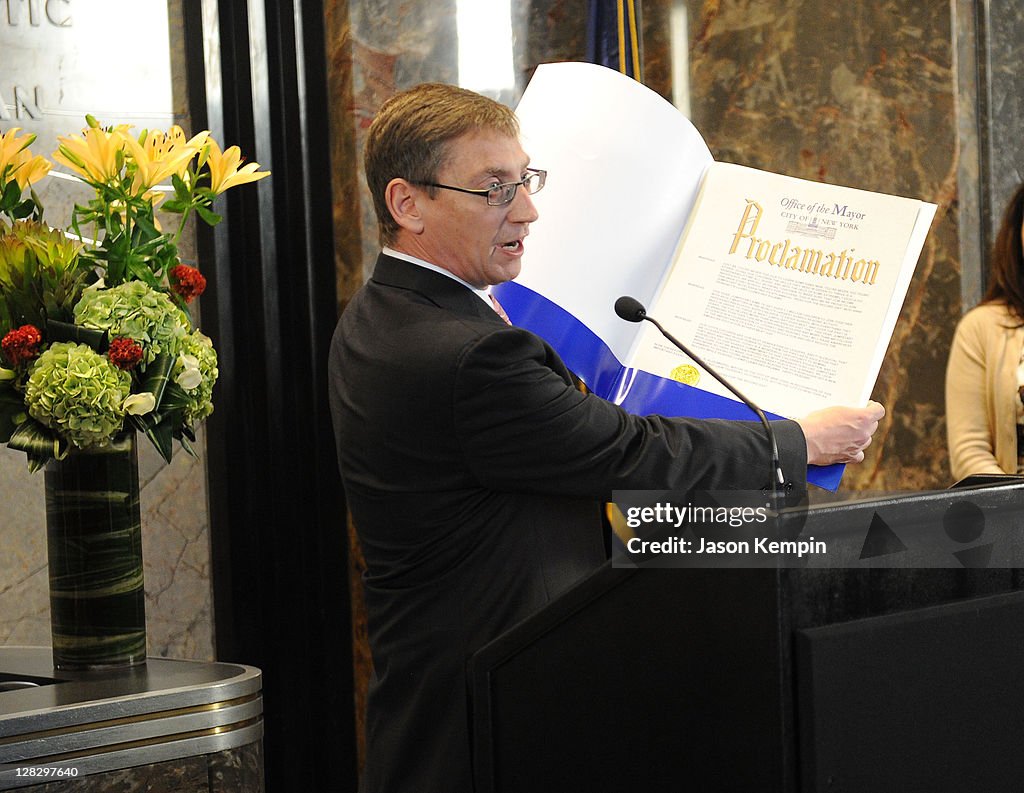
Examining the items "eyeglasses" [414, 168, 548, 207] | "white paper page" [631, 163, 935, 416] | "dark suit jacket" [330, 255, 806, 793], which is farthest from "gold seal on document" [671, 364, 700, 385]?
"eyeglasses" [414, 168, 548, 207]

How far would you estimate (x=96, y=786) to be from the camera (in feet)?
5.46

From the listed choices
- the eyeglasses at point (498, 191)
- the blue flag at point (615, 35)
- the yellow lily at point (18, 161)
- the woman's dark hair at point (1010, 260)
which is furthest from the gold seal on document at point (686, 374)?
the woman's dark hair at point (1010, 260)

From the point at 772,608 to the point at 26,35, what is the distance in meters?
2.33

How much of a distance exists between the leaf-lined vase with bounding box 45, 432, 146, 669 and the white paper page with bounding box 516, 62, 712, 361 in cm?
70

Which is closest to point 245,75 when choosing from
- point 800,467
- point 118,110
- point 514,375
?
point 118,110

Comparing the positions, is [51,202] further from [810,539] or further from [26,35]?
[810,539]

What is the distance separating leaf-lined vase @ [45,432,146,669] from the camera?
187 centimetres

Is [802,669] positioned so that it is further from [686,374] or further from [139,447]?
[139,447]

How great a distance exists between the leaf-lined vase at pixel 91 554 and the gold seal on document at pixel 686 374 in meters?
0.81

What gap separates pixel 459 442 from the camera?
1.74m

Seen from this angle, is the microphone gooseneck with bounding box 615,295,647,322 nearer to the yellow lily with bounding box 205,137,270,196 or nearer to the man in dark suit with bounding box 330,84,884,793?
the man in dark suit with bounding box 330,84,884,793

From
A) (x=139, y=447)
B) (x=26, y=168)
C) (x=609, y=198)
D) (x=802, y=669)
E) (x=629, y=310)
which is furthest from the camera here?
(x=139, y=447)
